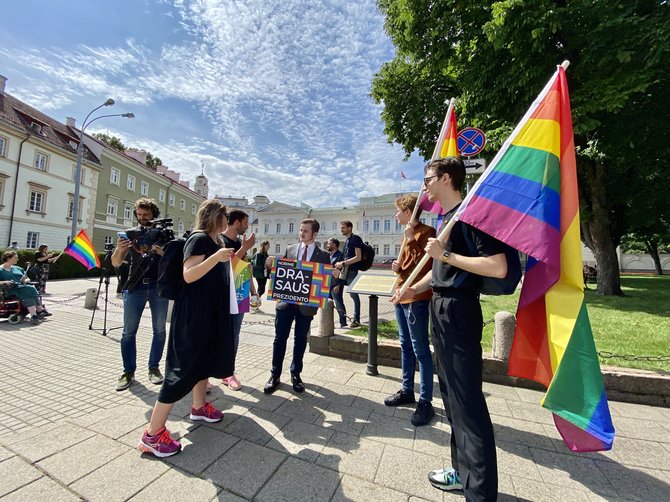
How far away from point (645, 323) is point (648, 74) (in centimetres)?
586

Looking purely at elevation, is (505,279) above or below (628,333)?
above

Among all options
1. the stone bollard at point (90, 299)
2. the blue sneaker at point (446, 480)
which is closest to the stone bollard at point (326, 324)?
the blue sneaker at point (446, 480)

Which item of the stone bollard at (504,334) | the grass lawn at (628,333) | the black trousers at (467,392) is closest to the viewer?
the black trousers at (467,392)

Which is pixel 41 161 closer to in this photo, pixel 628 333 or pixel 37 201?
pixel 37 201

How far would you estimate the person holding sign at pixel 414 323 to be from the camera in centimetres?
322

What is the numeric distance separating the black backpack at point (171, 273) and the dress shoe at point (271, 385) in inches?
69.4

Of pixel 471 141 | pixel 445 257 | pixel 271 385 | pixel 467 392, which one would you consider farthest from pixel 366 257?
pixel 467 392

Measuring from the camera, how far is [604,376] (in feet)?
12.7

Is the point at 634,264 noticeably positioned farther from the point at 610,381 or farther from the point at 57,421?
the point at 57,421

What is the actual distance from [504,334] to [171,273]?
4166 millimetres

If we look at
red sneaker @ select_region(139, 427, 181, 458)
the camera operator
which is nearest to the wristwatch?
red sneaker @ select_region(139, 427, 181, 458)

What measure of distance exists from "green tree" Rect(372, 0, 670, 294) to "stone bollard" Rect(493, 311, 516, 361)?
643cm

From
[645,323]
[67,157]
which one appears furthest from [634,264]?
[67,157]

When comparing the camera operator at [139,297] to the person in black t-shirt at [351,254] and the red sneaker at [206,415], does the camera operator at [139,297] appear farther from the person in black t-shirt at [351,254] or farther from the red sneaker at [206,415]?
the person in black t-shirt at [351,254]
